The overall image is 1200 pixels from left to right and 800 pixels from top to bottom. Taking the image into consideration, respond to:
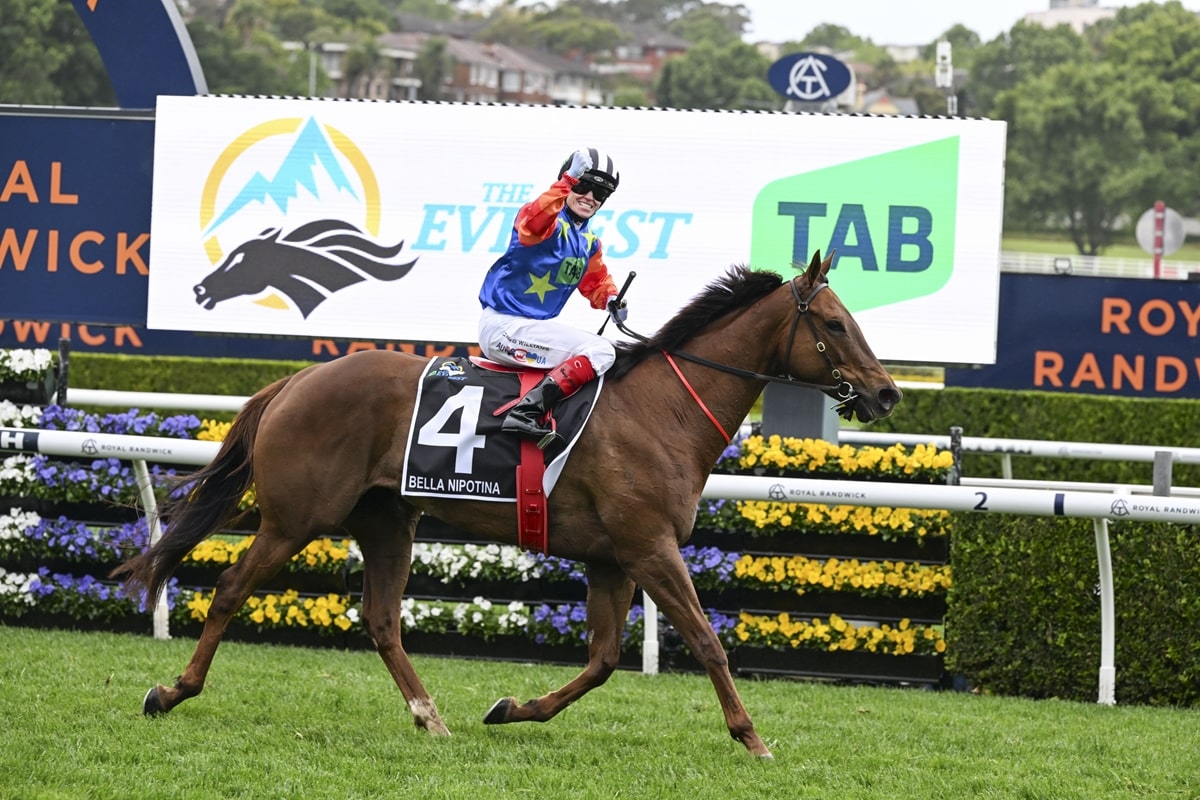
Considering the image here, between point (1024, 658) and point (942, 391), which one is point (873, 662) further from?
point (942, 391)

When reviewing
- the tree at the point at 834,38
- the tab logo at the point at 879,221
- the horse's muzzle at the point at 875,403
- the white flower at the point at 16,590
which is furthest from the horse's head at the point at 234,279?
the tree at the point at 834,38

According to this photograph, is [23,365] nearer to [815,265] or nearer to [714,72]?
[815,265]

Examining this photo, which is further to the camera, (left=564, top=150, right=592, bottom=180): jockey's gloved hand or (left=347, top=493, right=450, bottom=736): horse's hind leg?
(left=347, top=493, right=450, bottom=736): horse's hind leg

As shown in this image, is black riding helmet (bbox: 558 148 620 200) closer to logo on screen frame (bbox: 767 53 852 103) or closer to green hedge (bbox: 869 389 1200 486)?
green hedge (bbox: 869 389 1200 486)

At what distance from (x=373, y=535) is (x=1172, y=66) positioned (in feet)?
260

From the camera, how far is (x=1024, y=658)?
6.64m

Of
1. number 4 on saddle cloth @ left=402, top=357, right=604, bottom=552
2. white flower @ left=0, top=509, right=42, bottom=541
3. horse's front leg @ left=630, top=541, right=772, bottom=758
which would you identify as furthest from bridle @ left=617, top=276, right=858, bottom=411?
white flower @ left=0, top=509, right=42, bottom=541

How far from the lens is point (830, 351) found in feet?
17.5

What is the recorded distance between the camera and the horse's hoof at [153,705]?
5293 millimetres

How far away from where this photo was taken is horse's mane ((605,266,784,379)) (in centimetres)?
554

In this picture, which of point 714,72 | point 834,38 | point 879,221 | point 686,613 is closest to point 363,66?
point 714,72

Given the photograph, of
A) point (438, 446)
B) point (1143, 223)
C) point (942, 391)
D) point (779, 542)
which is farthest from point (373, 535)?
point (1143, 223)

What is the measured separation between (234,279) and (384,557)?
177 inches

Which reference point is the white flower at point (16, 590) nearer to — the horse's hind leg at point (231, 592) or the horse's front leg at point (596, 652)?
the horse's hind leg at point (231, 592)
